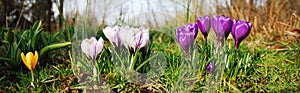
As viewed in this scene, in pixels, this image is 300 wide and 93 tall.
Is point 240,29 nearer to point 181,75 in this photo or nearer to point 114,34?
point 181,75

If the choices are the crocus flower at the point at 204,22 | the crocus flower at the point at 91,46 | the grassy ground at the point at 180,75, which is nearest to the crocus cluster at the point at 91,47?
the crocus flower at the point at 91,46

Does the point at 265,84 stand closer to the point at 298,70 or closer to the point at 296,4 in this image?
the point at 298,70

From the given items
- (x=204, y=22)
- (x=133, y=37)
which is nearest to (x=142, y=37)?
(x=133, y=37)

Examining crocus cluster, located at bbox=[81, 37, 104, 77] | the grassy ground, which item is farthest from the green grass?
crocus cluster, located at bbox=[81, 37, 104, 77]

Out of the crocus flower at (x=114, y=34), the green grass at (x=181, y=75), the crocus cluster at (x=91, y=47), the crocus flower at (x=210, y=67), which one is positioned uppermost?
the crocus flower at (x=114, y=34)

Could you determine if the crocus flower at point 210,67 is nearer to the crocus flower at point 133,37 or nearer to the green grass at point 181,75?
the green grass at point 181,75
